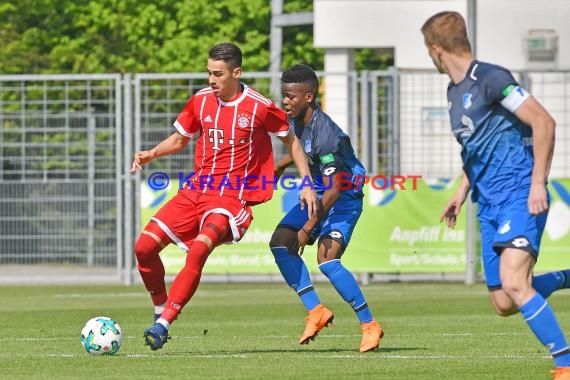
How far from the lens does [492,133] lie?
8477 mm

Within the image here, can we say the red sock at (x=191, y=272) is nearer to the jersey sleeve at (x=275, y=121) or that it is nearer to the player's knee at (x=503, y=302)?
the jersey sleeve at (x=275, y=121)

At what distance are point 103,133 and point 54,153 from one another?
0.80m

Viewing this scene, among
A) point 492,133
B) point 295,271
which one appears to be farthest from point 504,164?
point 295,271

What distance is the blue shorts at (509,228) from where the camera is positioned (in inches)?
324

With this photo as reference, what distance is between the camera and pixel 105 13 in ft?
101

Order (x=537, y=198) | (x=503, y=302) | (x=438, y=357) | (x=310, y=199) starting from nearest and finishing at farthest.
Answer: (x=537, y=198) → (x=503, y=302) → (x=438, y=357) → (x=310, y=199)

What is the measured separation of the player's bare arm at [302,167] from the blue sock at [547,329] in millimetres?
2601

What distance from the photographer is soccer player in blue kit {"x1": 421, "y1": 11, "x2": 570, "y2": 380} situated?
819cm

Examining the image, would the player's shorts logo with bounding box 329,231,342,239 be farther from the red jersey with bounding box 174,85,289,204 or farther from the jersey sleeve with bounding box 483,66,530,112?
the jersey sleeve with bounding box 483,66,530,112

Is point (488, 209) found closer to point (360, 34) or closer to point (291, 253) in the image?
point (291, 253)

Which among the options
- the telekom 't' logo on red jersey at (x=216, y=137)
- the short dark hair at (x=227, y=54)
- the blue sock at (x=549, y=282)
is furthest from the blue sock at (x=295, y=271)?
the blue sock at (x=549, y=282)

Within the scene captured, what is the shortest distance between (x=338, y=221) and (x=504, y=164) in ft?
9.67

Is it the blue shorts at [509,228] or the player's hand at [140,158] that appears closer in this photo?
the blue shorts at [509,228]

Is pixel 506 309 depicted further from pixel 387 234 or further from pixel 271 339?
pixel 387 234
